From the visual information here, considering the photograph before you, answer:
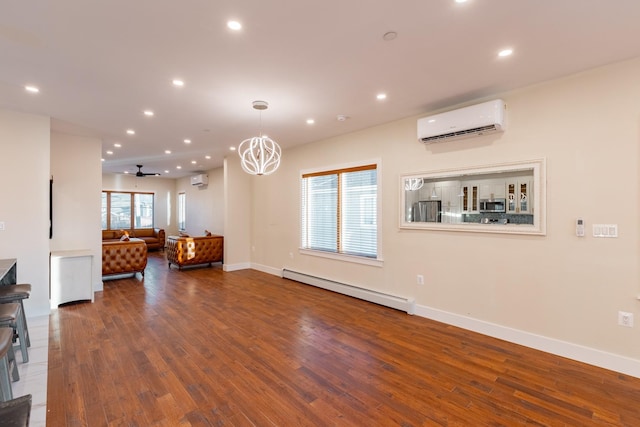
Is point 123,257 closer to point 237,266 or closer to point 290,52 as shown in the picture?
point 237,266

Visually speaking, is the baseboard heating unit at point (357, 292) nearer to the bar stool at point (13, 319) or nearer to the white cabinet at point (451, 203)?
the white cabinet at point (451, 203)

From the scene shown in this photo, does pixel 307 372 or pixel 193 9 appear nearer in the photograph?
pixel 193 9

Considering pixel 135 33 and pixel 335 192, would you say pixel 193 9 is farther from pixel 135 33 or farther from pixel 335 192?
pixel 335 192

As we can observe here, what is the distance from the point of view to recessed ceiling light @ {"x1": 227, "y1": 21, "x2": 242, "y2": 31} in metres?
2.10

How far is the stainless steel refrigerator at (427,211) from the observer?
3.92m

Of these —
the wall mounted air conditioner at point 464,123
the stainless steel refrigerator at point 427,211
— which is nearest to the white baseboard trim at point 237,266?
the stainless steel refrigerator at point 427,211

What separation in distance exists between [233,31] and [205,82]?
3.30ft

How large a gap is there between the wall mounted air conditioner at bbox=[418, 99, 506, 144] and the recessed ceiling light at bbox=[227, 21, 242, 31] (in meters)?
2.48

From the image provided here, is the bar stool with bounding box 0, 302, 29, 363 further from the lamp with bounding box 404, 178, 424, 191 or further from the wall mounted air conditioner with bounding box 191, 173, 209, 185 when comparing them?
the wall mounted air conditioner with bounding box 191, 173, 209, 185

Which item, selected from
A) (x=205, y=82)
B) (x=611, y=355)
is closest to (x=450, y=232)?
(x=611, y=355)

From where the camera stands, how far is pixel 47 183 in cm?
408

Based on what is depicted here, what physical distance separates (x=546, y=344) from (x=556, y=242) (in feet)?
3.40

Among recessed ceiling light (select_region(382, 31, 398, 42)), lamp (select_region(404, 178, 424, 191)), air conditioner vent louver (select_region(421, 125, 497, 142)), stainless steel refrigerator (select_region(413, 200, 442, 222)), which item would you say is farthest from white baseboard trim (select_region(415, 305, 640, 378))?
recessed ceiling light (select_region(382, 31, 398, 42))

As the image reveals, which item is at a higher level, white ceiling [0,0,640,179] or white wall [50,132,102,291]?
white ceiling [0,0,640,179]
